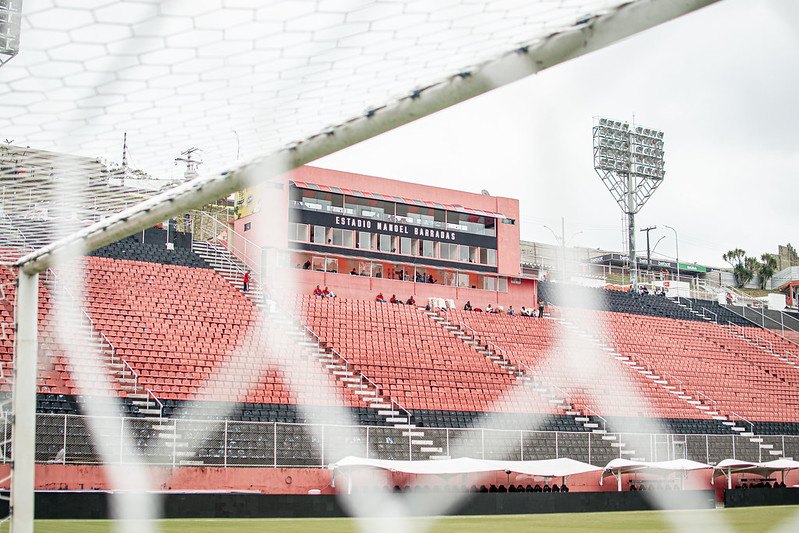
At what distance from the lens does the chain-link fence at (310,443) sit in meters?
13.0

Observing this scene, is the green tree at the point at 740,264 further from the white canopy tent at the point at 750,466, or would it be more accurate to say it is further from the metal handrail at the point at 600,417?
the metal handrail at the point at 600,417

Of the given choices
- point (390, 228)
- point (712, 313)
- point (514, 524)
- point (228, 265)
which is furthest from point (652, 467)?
point (712, 313)

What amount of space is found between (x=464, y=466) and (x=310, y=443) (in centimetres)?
298

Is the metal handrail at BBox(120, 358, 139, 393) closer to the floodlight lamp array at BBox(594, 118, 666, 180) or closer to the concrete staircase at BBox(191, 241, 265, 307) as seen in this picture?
the concrete staircase at BBox(191, 241, 265, 307)

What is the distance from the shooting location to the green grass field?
358 inches

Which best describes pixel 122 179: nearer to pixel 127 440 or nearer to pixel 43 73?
pixel 43 73

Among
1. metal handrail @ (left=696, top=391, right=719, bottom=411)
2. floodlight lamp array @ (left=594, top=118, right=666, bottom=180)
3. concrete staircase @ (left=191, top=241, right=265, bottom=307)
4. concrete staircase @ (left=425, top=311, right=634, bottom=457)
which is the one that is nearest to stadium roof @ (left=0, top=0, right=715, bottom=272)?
concrete staircase @ (left=425, top=311, right=634, bottom=457)

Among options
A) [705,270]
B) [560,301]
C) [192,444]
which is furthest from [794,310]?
[192,444]

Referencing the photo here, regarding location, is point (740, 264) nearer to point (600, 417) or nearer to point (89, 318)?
point (600, 417)

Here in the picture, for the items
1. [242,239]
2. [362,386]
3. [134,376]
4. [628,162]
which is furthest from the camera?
[628,162]

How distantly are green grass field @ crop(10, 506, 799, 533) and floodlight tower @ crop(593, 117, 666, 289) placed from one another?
26.1m

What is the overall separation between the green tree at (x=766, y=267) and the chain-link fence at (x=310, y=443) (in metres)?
44.1

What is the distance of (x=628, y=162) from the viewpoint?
39062 millimetres

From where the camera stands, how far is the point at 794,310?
126ft
